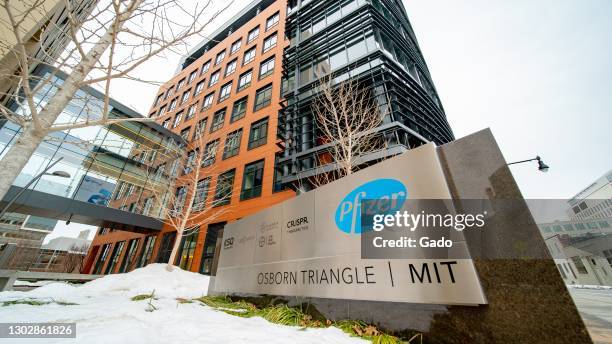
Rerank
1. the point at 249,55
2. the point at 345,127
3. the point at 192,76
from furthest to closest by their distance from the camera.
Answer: the point at 192,76, the point at 249,55, the point at 345,127

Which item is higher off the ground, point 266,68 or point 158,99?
point 158,99

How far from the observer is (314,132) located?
46.5 ft

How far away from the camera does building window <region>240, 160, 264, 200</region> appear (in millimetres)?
16342

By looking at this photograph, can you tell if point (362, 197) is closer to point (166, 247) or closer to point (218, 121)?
point (166, 247)

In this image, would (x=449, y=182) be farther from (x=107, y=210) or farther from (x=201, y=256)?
(x=107, y=210)

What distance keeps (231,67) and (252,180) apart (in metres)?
15.9

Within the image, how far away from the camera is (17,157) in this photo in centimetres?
346

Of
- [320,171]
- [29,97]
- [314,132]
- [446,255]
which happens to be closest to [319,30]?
[314,132]

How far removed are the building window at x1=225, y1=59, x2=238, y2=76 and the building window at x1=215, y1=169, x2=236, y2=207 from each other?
13117 mm

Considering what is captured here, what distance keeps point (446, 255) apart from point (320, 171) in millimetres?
9312

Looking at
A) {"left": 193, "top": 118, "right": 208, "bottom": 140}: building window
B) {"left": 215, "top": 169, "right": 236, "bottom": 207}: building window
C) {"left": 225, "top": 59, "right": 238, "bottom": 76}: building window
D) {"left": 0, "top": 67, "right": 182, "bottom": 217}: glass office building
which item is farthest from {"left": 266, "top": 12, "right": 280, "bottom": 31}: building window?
{"left": 215, "top": 169, "right": 236, "bottom": 207}: building window

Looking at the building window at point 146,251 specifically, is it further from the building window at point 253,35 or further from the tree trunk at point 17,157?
the building window at point 253,35

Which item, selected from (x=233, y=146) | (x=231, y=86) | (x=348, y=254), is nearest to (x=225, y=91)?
(x=231, y=86)

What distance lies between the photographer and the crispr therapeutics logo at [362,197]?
3550 mm
